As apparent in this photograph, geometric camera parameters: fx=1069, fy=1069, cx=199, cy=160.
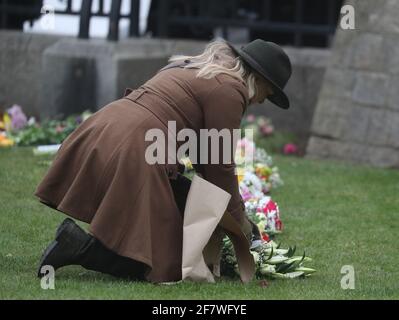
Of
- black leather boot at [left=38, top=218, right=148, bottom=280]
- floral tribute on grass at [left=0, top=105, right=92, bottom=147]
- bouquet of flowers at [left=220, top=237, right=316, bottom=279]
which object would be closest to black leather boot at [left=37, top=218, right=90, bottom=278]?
black leather boot at [left=38, top=218, right=148, bottom=280]

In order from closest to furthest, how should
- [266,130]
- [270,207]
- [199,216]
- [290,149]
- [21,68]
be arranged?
[199,216], [270,207], [290,149], [266,130], [21,68]

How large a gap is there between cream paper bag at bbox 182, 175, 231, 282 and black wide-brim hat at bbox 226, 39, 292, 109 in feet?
1.93

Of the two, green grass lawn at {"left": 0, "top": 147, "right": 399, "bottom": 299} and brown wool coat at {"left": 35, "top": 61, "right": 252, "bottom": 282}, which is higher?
brown wool coat at {"left": 35, "top": 61, "right": 252, "bottom": 282}

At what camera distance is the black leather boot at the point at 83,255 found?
497cm

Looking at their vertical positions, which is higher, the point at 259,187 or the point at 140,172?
the point at 140,172

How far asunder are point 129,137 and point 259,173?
2.71m

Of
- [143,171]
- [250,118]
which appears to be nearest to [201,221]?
[143,171]

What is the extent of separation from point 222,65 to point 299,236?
1631mm

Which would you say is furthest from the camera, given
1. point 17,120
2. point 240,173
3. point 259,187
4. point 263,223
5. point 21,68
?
point 21,68

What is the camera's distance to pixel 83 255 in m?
4.99

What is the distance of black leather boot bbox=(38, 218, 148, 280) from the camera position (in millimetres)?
4973

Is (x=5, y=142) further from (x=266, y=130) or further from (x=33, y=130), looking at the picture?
(x=266, y=130)

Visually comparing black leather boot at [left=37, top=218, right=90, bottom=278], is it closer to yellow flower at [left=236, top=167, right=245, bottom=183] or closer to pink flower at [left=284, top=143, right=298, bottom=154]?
yellow flower at [left=236, top=167, right=245, bottom=183]
